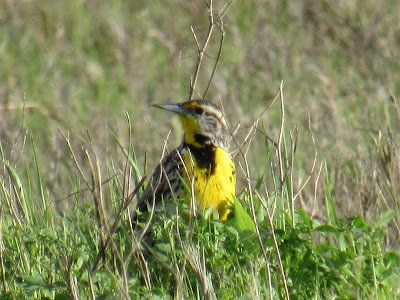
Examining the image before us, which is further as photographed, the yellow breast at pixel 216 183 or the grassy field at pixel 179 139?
the yellow breast at pixel 216 183

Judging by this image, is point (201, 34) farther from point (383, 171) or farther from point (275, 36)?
point (383, 171)

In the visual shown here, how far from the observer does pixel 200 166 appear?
4.89 m

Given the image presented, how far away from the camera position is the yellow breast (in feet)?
15.3

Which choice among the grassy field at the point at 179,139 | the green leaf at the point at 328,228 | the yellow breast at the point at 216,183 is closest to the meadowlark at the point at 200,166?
the yellow breast at the point at 216,183

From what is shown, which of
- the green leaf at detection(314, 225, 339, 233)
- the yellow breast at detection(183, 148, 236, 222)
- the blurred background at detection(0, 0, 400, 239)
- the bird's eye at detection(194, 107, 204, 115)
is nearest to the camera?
the green leaf at detection(314, 225, 339, 233)

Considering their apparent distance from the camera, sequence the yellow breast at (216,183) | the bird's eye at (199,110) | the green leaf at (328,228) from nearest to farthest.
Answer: the green leaf at (328,228), the yellow breast at (216,183), the bird's eye at (199,110)

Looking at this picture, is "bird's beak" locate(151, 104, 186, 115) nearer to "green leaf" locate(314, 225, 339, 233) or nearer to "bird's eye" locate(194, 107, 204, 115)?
"bird's eye" locate(194, 107, 204, 115)

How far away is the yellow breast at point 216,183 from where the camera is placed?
465 cm

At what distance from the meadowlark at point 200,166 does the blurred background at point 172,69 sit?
4.75 feet

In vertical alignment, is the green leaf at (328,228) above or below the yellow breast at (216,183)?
above

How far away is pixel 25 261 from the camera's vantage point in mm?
4035

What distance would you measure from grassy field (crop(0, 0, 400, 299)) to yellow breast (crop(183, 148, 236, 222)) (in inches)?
4.2

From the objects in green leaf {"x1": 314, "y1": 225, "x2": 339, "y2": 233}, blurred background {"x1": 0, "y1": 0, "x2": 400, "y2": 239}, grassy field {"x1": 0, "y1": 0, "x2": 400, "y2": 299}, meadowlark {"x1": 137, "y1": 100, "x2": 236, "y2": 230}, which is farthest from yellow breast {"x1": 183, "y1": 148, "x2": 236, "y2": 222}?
blurred background {"x1": 0, "y1": 0, "x2": 400, "y2": 239}

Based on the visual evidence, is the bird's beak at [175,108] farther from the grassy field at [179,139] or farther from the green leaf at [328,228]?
the green leaf at [328,228]
